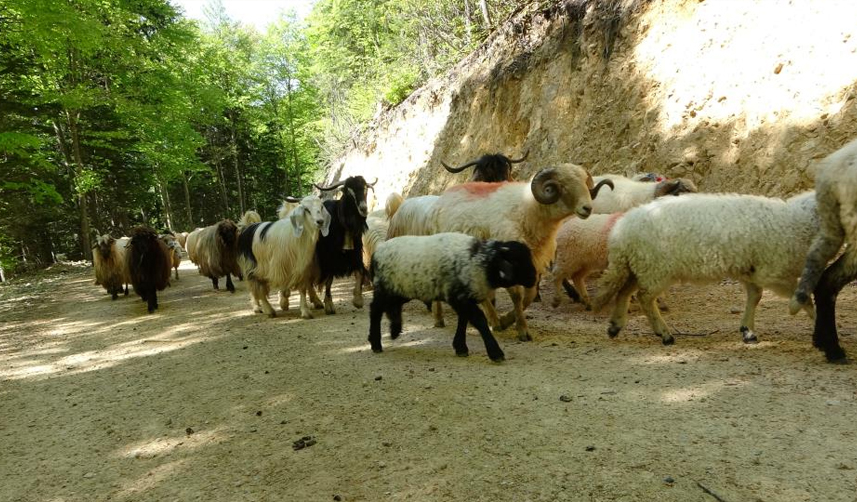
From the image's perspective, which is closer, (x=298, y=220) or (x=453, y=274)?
(x=453, y=274)

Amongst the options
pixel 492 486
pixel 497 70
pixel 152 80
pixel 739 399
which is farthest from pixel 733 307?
pixel 152 80

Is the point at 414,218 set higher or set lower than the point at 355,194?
lower

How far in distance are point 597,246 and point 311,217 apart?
4.48 meters

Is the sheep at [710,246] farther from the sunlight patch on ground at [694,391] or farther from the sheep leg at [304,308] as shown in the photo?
the sheep leg at [304,308]

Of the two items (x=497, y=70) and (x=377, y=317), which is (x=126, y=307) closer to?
(x=377, y=317)

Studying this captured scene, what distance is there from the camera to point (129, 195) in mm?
24844

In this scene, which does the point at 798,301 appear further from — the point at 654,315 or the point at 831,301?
the point at 654,315

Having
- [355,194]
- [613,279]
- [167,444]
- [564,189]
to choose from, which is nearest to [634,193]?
[564,189]

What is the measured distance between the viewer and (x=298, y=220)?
809cm

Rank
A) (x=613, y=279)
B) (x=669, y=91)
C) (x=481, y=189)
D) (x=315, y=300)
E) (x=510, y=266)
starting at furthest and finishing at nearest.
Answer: (x=669, y=91) → (x=315, y=300) → (x=481, y=189) → (x=613, y=279) → (x=510, y=266)

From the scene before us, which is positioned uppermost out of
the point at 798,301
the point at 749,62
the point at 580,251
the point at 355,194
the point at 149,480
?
the point at 749,62

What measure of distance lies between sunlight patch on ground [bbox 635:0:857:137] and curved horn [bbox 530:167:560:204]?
5.35 metres

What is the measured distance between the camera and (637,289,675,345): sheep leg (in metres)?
5.04

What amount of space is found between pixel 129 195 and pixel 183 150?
3665 mm
